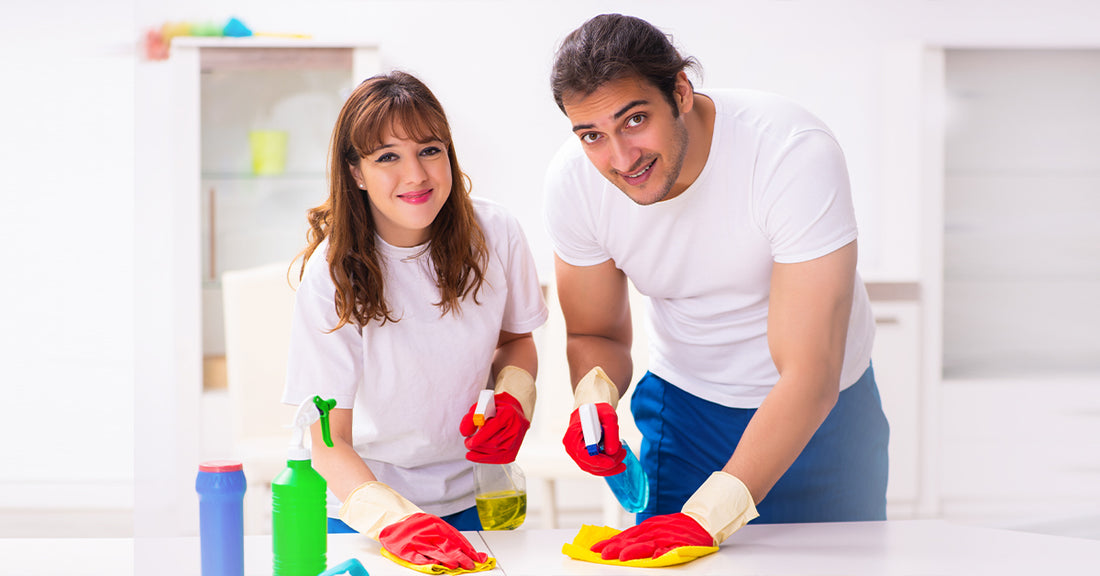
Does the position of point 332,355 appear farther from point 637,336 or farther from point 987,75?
point 987,75

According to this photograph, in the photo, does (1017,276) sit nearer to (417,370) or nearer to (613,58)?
(613,58)

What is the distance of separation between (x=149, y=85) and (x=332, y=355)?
6.18 feet

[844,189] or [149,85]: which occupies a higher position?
[149,85]

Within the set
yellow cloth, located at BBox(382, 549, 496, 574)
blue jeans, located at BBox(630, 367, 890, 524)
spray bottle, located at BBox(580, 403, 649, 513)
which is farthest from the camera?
blue jeans, located at BBox(630, 367, 890, 524)

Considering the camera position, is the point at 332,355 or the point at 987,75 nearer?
the point at 332,355

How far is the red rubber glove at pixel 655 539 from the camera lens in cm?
112

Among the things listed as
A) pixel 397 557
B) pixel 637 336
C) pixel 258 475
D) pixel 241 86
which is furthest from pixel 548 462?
pixel 241 86

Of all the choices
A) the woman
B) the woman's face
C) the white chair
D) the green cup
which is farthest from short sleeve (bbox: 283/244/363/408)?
the green cup

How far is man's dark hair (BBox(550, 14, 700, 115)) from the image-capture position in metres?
1.25

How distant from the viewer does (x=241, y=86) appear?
9.20ft

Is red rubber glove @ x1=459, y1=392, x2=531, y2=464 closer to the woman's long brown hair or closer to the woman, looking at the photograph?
the woman

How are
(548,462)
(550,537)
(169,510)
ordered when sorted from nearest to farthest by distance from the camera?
1. (550,537)
2. (548,462)
3. (169,510)

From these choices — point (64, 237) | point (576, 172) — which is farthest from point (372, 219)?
point (64, 237)

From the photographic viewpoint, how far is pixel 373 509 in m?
1.16
